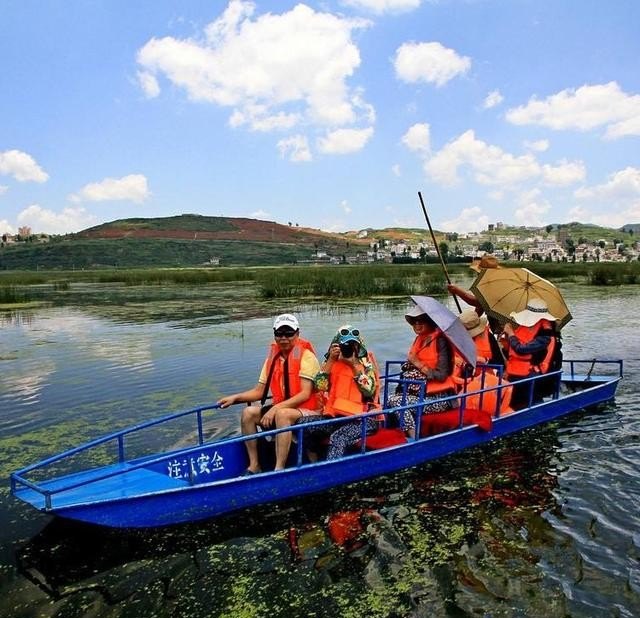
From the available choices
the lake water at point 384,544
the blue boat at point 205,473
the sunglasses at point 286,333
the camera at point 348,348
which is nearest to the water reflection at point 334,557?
the lake water at point 384,544

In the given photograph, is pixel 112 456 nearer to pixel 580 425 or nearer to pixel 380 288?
pixel 580 425

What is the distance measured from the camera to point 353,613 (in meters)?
4.95

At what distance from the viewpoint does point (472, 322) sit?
31.6 feet

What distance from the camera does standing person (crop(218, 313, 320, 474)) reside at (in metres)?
7.02

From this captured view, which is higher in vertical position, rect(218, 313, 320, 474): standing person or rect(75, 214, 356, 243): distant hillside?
rect(75, 214, 356, 243): distant hillside

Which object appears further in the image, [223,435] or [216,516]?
[223,435]

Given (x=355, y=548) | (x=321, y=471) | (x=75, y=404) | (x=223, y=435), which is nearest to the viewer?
(x=355, y=548)

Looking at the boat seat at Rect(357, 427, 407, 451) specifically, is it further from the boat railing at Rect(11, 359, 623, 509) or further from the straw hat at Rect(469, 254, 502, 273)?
the straw hat at Rect(469, 254, 502, 273)

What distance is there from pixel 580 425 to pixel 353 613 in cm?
633

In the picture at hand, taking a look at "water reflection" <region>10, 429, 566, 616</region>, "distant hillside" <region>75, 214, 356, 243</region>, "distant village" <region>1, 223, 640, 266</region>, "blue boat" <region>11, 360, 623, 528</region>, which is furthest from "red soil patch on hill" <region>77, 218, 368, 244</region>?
"water reflection" <region>10, 429, 566, 616</region>

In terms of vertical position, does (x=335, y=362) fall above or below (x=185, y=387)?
above

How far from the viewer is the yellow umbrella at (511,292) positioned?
34.0 feet

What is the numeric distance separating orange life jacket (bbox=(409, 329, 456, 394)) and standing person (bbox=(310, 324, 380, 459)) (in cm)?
97

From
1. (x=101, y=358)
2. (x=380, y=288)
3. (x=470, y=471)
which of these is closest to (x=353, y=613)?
(x=470, y=471)
